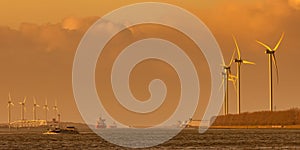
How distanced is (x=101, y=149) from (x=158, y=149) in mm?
11182

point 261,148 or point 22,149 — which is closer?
point 261,148

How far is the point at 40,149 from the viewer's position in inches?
6801

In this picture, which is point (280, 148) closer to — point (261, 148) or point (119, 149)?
point (261, 148)

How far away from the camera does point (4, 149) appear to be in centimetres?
17250

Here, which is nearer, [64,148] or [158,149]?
[158,149]

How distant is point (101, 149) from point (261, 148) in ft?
97.9

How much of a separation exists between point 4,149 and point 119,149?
77.3 ft

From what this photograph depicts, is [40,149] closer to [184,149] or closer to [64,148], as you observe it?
[64,148]

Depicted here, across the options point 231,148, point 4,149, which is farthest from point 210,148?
point 4,149

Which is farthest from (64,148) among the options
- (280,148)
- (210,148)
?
(280,148)

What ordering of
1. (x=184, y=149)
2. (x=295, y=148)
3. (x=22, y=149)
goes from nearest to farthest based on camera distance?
(x=295, y=148)
(x=184, y=149)
(x=22, y=149)

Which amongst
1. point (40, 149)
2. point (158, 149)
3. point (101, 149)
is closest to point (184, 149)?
point (158, 149)

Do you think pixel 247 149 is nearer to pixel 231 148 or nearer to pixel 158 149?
pixel 231 148

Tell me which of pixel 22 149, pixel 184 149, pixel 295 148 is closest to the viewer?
pixel 295 148
